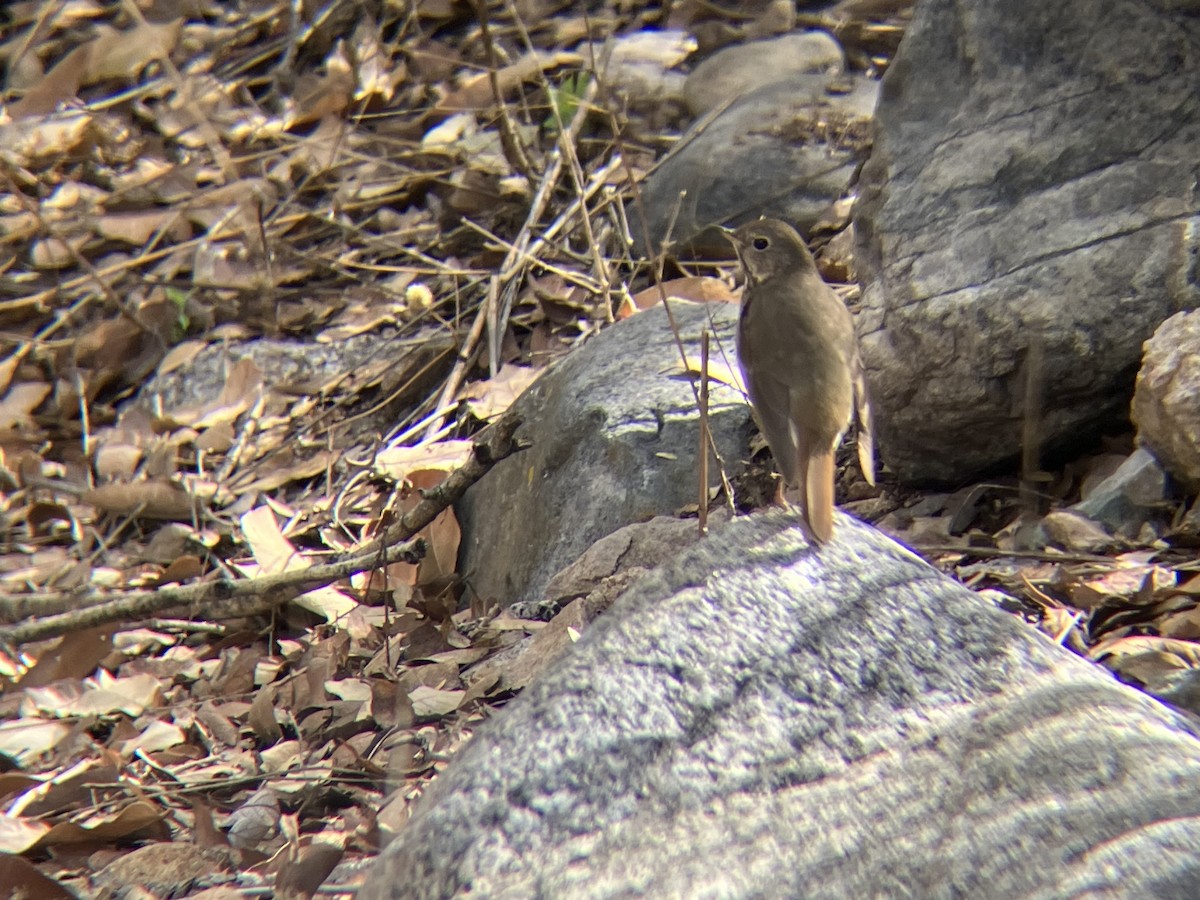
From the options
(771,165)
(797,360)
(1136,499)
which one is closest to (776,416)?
(797,360)

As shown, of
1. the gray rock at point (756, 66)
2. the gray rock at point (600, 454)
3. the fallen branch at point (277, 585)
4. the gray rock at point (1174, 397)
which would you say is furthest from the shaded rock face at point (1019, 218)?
the gray rock at point (756, 66)

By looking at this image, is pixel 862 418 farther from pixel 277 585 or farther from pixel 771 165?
pixel 771 165

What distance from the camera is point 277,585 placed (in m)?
4.52

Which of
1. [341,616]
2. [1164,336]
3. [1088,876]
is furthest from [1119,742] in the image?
[341,616]

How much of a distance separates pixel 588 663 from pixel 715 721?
0.82ft

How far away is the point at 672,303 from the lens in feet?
18.2

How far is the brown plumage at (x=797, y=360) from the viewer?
147 inches

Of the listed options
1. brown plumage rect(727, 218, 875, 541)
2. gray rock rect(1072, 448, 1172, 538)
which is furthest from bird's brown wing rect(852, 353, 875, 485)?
gray rock rect(1072, 448, 1172, 538)

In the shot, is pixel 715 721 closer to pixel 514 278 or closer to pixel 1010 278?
pixel 1010 278

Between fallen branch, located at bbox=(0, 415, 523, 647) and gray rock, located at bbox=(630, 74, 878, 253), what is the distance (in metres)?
2.06

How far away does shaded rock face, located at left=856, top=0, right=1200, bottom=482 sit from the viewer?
13.0 ft

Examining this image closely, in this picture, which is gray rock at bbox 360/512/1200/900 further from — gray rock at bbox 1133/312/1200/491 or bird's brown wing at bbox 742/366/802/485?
gray rock at bbox 1133/312/1200/491

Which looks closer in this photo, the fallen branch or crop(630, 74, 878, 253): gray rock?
the fallen branch

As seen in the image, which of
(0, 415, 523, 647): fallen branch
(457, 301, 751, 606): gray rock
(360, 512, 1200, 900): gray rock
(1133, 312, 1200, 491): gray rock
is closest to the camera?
(360, 512, 1200, 900): gray rock
